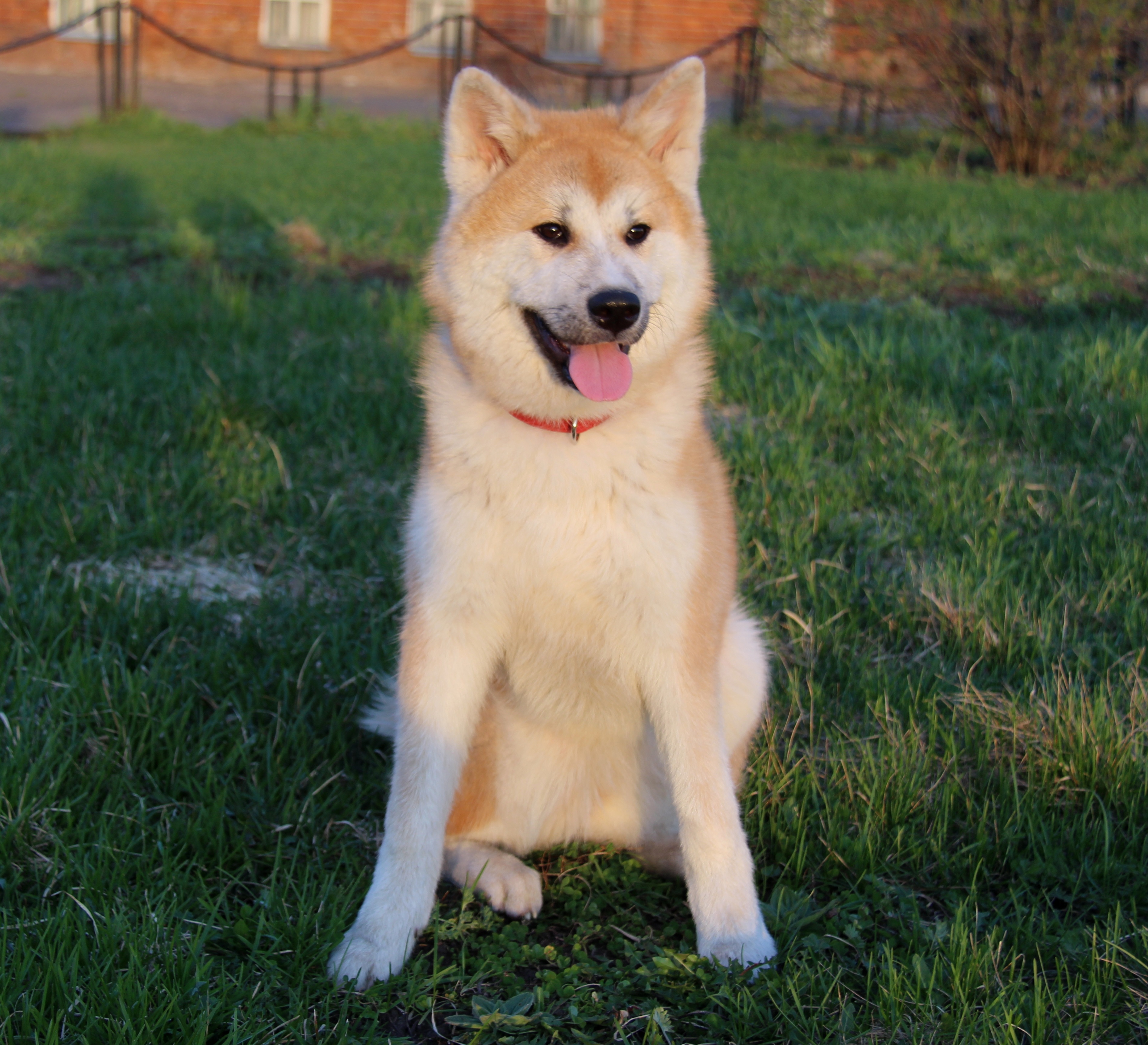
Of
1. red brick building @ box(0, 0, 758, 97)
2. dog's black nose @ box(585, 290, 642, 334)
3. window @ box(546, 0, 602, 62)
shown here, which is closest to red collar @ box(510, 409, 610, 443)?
dog's black nose @ box(585, 290, 642, 334)

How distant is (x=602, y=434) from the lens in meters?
2.47

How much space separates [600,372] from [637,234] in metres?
0.40

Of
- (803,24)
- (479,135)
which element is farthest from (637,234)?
(803,24)

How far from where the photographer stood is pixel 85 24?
20.3m

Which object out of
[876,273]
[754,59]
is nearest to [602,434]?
[876,273]

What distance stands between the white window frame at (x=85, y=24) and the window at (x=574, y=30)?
7389 mm

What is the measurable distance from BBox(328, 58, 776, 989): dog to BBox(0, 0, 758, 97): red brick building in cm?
1797

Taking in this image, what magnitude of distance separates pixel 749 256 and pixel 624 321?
5400 mm

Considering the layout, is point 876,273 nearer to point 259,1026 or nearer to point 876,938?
point 876,938

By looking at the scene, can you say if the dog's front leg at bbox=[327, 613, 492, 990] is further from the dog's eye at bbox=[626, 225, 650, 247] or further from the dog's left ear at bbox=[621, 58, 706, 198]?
the dog's left ear at bbox=[621, 58, 706, 198]

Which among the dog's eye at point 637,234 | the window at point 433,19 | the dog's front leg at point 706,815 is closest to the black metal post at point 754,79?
the window at point 433,19

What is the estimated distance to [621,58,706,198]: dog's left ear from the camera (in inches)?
105

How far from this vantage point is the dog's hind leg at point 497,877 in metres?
2.55

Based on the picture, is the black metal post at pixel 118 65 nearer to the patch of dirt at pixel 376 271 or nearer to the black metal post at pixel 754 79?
the black metal post at pixel 754 79
